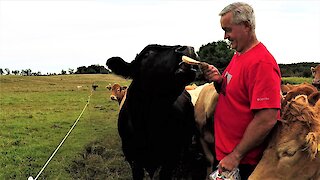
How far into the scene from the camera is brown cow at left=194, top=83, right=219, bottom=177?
657 centimetres

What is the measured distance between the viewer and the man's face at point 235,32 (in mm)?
3729

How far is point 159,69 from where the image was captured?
541 centimetres

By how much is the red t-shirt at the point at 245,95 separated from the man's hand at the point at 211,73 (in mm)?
68

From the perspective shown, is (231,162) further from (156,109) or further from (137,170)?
(137,170)

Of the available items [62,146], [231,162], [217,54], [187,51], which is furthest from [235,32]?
[62,146]

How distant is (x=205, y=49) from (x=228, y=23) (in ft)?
35.2

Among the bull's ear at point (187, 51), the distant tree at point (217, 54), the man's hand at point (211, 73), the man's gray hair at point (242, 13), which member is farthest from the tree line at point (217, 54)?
the man's gray hair at point (242, 13)

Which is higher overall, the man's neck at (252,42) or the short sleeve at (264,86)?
the man's neck at (252,42)

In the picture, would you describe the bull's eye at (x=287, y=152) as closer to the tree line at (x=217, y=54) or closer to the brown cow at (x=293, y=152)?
the brown cow at (x=293, y=152)

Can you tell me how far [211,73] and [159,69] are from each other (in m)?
1.32

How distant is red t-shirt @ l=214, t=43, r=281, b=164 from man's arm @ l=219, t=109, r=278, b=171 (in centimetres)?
8

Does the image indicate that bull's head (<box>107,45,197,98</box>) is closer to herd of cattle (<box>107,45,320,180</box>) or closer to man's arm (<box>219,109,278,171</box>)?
herd of cattle (<box>107,45,320,180</box>)

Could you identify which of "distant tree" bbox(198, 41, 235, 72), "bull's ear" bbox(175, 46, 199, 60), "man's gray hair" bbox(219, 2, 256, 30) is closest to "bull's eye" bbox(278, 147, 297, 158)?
"man's gray hair" bbox(219, 2, 256, 30)

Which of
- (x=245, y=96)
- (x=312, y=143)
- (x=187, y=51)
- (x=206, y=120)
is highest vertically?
(x=187, y=51)
